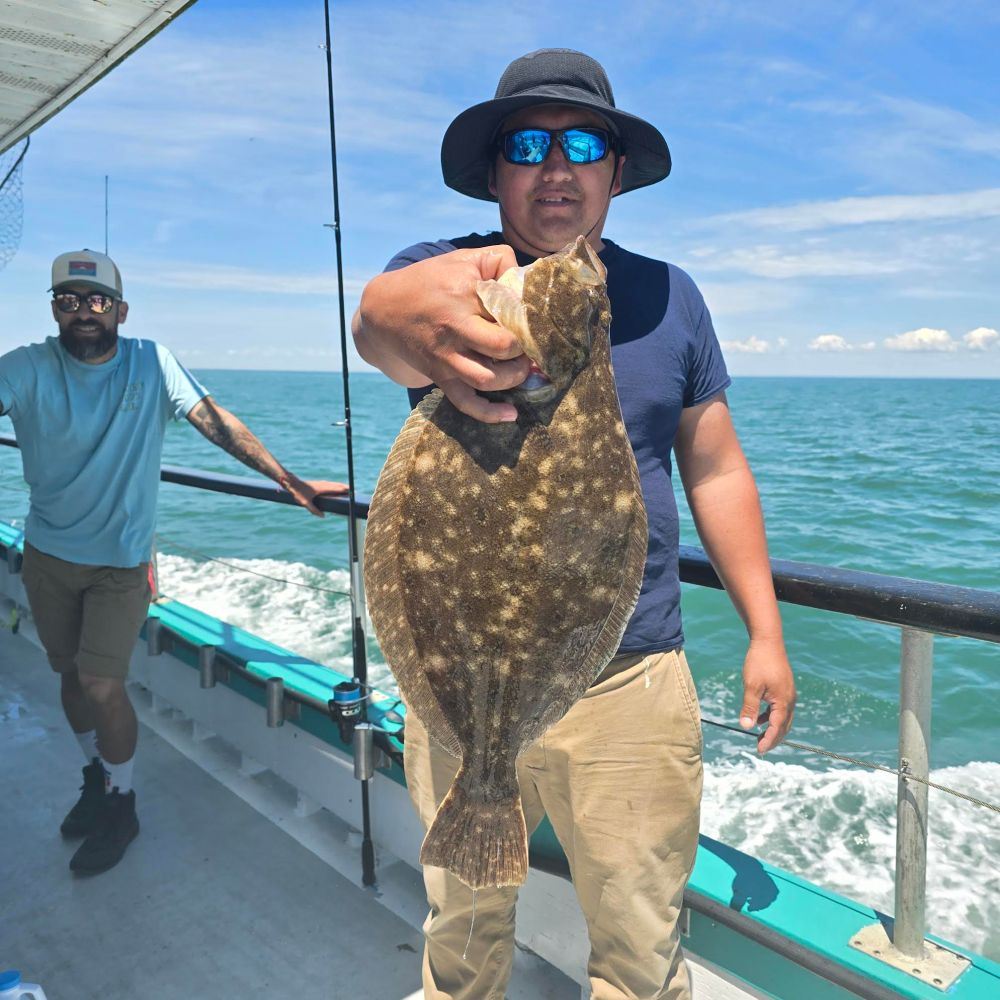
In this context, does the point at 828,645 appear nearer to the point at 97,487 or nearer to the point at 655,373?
the point at 97,487

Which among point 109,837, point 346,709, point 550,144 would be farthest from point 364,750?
point 550,144

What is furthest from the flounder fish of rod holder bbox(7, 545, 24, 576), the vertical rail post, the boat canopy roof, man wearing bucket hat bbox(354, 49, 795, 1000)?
rod holder bbox(7, 545, 24, 576)

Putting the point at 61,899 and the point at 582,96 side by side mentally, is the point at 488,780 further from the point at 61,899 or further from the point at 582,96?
the point at 61,899

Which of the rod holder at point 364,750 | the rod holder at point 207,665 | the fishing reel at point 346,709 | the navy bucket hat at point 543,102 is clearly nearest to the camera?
the navy bucket hat at point 543,102

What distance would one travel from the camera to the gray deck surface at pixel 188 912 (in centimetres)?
263

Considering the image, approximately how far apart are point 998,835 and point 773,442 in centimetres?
2989

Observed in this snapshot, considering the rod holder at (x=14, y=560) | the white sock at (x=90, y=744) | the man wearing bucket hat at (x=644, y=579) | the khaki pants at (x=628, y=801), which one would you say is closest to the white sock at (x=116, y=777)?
the white sock at (x=90, y=744)

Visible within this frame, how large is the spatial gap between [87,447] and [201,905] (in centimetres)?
175

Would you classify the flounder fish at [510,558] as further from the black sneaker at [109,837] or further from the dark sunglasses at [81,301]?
the dark sunglasses at [81,301]

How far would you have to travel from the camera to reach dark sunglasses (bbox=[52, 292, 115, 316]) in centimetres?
328

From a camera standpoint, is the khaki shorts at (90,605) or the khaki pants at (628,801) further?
the khaki shorts at (90,605)

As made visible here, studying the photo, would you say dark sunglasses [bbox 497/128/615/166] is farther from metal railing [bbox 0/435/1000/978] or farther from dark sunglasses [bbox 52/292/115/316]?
dark sunglasses [bbox 52/292/115/316]

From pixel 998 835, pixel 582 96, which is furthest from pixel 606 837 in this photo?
pixel 998 835

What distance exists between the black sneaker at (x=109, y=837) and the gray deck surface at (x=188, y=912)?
0.04 meters
